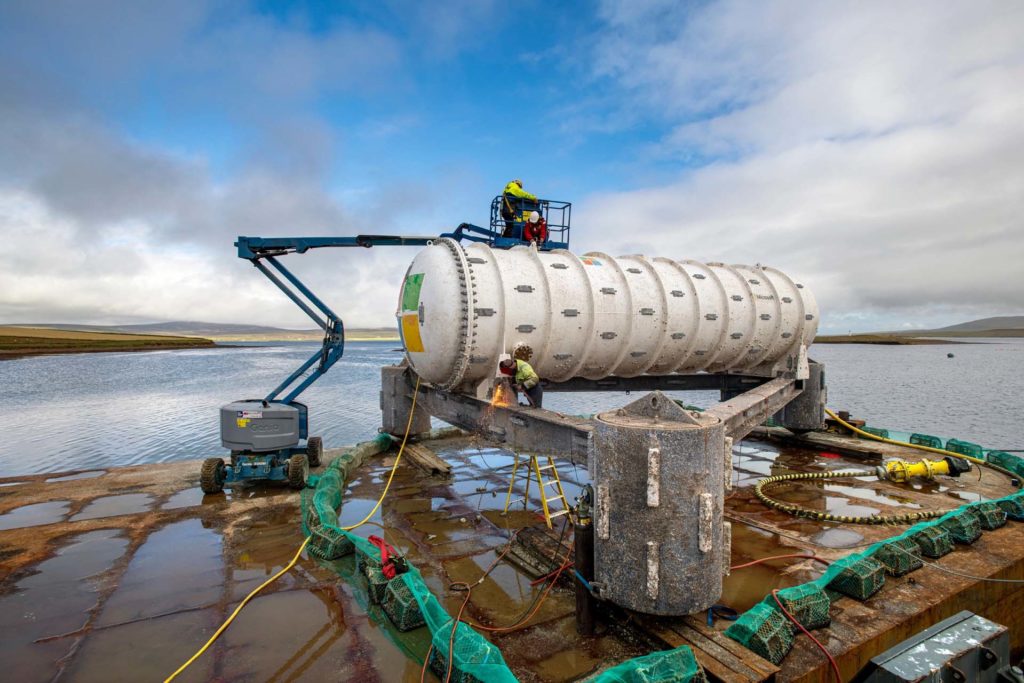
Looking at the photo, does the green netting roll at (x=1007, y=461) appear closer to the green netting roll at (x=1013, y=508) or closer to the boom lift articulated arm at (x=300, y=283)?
the green netting roll at (x=1013, y=508)

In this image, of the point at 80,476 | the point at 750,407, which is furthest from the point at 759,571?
the point at 80,476

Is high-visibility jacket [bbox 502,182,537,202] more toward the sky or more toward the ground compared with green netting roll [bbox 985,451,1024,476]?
more toward the sky

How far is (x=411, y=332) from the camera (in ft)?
33.1

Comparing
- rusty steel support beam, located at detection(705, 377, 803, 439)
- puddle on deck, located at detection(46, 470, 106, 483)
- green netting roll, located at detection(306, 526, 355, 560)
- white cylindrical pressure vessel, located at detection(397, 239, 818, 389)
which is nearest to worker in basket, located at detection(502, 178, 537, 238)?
white cylindrical pressure vessel, located at detection(397, 239, 818, 389)

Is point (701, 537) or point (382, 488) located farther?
point (382, 488)

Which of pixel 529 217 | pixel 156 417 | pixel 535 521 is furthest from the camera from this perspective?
pixel 156 417

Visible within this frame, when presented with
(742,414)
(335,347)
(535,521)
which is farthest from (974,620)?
(335,347)

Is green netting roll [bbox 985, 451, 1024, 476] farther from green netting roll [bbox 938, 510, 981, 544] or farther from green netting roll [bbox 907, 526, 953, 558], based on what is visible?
green netting roll [bbox 907, 526, 953, 558]

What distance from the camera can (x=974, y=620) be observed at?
4531 mm

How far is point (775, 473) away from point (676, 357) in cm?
343

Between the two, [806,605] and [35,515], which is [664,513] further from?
[35,515]

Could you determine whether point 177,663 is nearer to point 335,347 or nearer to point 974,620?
point 974,620

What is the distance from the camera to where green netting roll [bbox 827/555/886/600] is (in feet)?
19.1

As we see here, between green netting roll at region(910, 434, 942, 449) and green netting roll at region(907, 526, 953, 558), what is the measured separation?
24.6 feet
